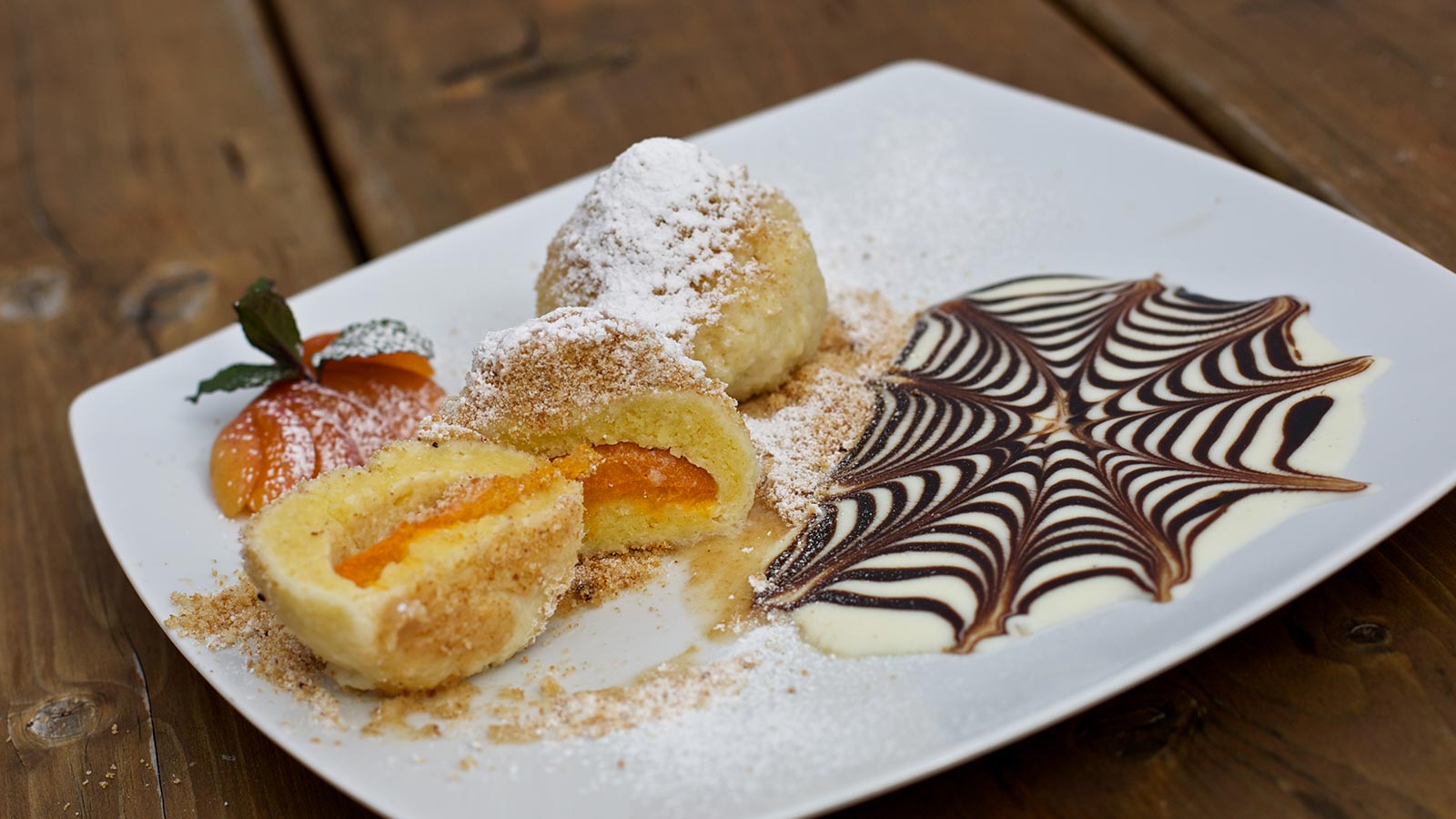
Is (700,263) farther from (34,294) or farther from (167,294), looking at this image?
(34,294)

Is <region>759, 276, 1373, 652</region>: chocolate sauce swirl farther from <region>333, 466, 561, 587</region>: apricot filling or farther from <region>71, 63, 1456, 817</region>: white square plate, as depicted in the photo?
<region>333, 466, 561, 587</region>: apricot filling

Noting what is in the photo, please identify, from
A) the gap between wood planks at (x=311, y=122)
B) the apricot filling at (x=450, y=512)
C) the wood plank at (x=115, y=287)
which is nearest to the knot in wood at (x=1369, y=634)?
the apricot filling at (x=450, y=512)

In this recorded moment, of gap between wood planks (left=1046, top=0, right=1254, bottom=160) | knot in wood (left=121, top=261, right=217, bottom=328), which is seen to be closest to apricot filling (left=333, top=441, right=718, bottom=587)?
knot in wood (left=121, top=261, right=217, bottom=328)

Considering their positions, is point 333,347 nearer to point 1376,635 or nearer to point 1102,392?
point 1102,392

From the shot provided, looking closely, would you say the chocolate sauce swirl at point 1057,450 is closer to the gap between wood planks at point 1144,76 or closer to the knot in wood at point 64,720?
the gap between wood planks at point 1144,76

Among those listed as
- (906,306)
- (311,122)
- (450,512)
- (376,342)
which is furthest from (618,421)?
(311,122)

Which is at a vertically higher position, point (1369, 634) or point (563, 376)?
point (563, 376)

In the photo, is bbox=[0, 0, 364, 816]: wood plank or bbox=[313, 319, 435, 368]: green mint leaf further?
bbox=[313, 319, 435, 368]: green mint leaf
